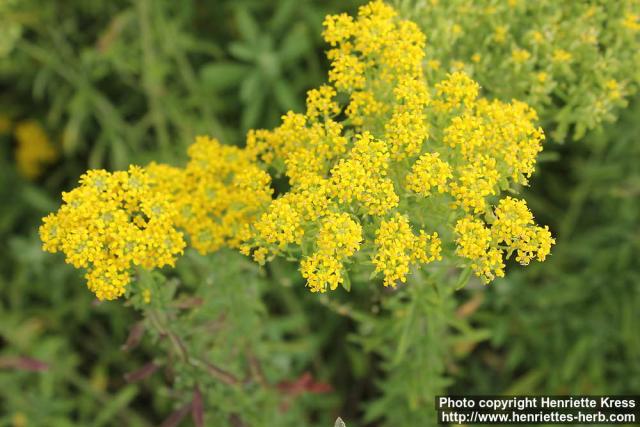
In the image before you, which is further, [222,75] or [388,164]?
[222,75]

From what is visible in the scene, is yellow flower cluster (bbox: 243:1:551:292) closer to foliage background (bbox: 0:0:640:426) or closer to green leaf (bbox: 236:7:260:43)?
foliage background (bbox: 0:0:640:426)

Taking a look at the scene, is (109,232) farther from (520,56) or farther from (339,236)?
(520,56)

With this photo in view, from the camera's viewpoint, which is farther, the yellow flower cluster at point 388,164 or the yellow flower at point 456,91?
the yellow flower at point 456,91

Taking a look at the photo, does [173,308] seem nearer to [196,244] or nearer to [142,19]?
[196,244]

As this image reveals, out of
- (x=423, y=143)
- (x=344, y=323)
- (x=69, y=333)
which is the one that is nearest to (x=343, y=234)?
(x=423, y=143)

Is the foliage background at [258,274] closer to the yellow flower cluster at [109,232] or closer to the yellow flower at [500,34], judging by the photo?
the yellow flower at [500,34]

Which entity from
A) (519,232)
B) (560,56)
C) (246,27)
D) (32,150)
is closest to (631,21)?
(560,56)

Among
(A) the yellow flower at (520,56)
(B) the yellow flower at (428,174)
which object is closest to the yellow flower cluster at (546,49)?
(A) the yellow flower at (520,56)

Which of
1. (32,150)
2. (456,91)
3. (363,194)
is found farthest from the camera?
(32,150)
